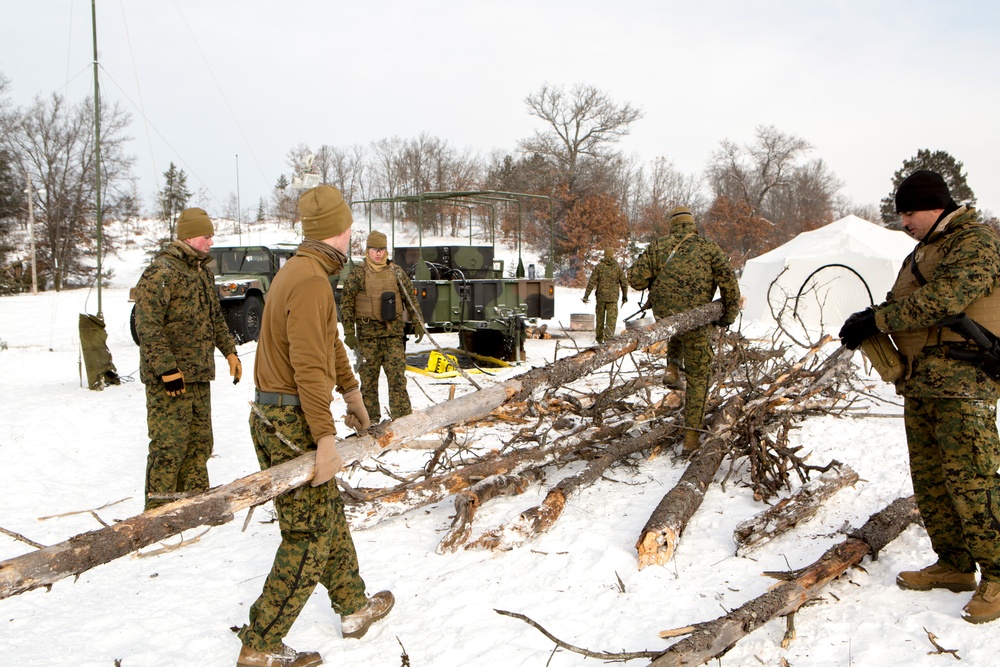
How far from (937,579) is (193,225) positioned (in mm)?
4497

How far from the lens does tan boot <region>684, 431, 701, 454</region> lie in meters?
5.34

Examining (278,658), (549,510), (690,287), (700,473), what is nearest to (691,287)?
(690,287)

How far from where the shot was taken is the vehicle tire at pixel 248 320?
12.1 metres

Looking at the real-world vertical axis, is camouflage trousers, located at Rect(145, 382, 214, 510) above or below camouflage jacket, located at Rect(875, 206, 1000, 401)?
below

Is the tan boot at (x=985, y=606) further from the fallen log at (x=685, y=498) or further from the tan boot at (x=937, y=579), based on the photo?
the fallen log at (x=685, y=498)

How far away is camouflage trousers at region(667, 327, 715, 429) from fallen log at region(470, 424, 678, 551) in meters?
0.32

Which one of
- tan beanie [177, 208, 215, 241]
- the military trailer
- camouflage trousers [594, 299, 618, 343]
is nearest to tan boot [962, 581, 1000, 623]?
tan beanie [177, 208, 215, 241]

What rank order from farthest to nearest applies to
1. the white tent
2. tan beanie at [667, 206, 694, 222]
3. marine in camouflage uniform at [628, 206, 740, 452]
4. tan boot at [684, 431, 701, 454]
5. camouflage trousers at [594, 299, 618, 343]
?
the white tent
camouflage trousers at [594, 299, 618, 343]
tan beanie at [667, 206, 694, 222]
marine in camouflage uniform at [628, 206, 740, 452]
tan boot at [684, 431, 701, 454]

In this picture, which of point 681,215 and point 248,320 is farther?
point 248,320

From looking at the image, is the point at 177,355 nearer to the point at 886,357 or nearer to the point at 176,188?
the point at 886,357

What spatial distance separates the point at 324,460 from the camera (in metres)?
2.73

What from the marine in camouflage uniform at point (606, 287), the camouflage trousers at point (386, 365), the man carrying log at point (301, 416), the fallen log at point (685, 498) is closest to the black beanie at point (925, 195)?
the fallen log at point (685, 498)

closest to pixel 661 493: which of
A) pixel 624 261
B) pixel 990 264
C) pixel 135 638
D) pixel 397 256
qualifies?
pixel 990 264

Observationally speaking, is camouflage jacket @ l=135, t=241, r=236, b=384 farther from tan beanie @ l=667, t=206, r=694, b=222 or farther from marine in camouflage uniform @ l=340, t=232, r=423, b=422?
tan beanie @ l=667, t=206, r=694, b=222
